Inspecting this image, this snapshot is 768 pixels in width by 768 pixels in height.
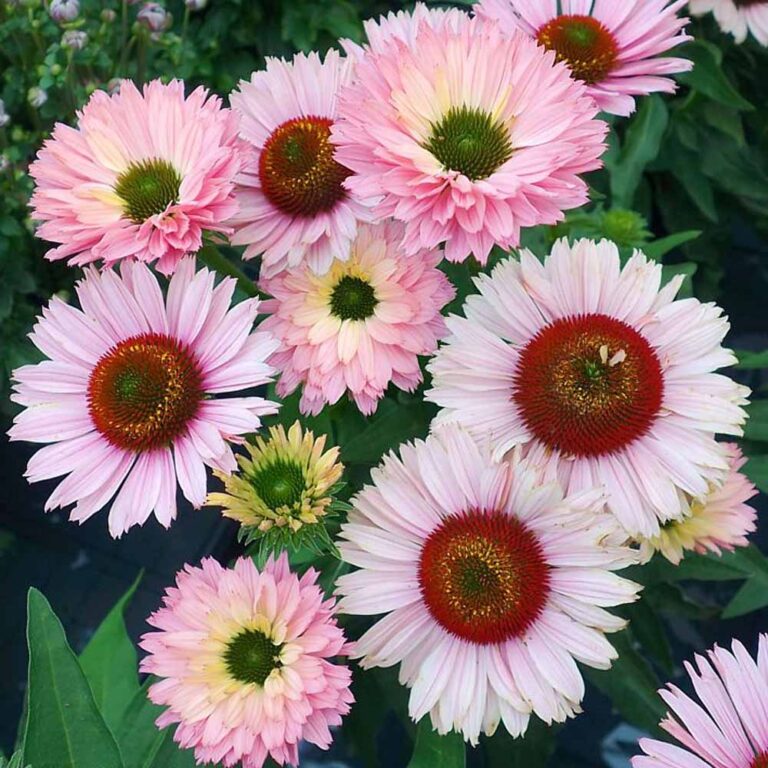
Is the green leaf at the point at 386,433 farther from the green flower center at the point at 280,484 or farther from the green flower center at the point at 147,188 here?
the green flower center at the point at 147,188

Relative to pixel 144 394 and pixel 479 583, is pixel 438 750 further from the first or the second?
pixel 144 394

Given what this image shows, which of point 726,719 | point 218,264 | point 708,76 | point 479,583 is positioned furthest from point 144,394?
point 708,76

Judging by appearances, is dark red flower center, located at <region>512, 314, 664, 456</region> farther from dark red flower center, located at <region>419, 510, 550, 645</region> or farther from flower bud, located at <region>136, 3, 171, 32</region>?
flower bud, located at <region>136, 3, 171, 32</region>

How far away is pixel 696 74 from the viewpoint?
1.15 m

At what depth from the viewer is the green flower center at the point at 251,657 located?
541 millimetres

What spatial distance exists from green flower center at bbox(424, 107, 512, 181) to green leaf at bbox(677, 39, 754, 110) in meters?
0.69

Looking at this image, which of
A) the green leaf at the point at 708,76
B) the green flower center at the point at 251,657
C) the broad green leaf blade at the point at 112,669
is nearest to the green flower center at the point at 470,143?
the green flower center at the point at 251,657

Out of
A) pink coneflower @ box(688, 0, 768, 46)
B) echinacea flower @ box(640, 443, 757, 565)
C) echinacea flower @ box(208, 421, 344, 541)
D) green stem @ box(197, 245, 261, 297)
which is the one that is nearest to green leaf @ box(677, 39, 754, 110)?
pink coneflower @ box(688, 0, 768, 46)

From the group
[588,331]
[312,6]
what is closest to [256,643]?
[588,331]

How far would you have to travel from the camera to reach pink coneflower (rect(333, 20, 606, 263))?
1.71 ft

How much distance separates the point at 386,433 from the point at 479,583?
184mm

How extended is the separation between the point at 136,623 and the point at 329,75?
0.84m

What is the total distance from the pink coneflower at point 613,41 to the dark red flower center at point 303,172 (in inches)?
6.4

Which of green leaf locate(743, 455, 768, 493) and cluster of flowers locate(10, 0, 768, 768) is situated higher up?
green leaf locate(743, 455, 768, 493)
